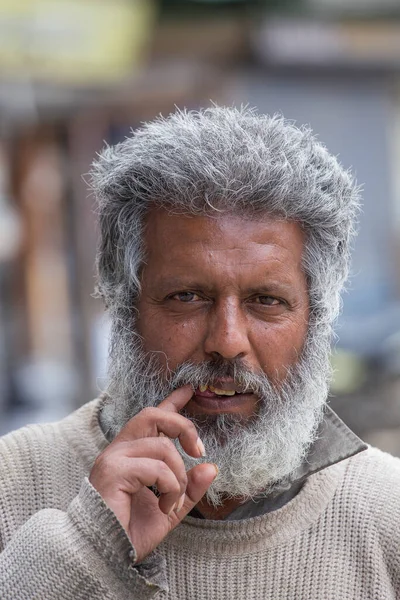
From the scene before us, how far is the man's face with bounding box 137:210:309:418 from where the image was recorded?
2051 mm

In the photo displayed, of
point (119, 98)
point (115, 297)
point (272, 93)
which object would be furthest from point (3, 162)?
point (115, 297)

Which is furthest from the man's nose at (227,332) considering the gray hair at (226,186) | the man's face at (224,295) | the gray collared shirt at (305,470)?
the gray collared shirt at (305,470)

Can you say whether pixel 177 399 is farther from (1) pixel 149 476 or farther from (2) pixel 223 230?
(2) pixel 223 230

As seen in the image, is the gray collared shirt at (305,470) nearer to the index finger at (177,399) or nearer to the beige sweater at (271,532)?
the beige sweater at (271,532)

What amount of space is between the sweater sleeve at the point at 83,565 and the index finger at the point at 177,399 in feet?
0.89

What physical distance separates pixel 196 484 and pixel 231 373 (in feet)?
0.85

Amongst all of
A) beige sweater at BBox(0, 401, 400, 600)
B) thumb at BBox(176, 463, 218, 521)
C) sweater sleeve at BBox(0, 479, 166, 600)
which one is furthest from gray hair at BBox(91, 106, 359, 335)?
sweater sleeve at BBox(0, 479, 166, 600)

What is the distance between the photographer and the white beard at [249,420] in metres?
2.12

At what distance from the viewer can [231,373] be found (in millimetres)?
2057

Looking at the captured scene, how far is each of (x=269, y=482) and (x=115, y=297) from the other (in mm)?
577

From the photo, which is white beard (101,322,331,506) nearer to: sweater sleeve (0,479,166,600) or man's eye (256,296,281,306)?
man's eye (256,296,281,306)

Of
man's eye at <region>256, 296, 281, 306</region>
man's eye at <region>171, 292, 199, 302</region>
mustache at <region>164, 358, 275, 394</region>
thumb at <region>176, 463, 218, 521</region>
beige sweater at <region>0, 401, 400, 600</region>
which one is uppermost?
man's eye at <region>171, 292, 199, 302</region>

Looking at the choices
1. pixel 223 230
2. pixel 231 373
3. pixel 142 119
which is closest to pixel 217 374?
pixel 231 373

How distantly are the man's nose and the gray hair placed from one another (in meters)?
0.22
